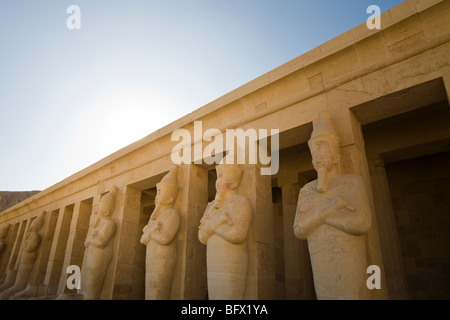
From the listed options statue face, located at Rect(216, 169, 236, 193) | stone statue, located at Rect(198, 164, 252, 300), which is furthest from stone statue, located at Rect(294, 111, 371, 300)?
statue face, located at Rect(216, 169, 236, 193)

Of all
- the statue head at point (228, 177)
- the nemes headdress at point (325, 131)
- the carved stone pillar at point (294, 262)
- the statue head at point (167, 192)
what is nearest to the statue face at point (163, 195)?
the statue head at point (167, 192)

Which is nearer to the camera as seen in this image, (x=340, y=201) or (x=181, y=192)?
(x=340, y=201)

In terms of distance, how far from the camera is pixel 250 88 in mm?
4934

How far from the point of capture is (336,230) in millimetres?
3055

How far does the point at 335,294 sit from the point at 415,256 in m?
4.14

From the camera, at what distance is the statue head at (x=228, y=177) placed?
176 inches

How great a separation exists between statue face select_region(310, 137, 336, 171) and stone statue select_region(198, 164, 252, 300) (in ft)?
4.00

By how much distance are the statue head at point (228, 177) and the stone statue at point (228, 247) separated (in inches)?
10.0

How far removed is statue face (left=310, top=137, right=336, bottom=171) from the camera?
135 inches

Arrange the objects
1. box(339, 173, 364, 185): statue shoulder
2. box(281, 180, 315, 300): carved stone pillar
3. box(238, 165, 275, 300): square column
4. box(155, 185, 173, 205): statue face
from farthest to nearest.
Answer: box(281, 180, 315, 300): carved stone pillar
box(155, 185, 173, 205): statue face
box(238, 165, 275, 300): square column
box(339, 173, 364, 185): statue shoulder

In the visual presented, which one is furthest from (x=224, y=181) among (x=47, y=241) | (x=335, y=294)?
(x=47, y=241)

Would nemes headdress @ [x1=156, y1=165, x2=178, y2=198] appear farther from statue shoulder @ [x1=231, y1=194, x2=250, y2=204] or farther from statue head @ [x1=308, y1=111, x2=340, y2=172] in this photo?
statue head @ [x1=308, y1=111, x2=340, y2=172]
